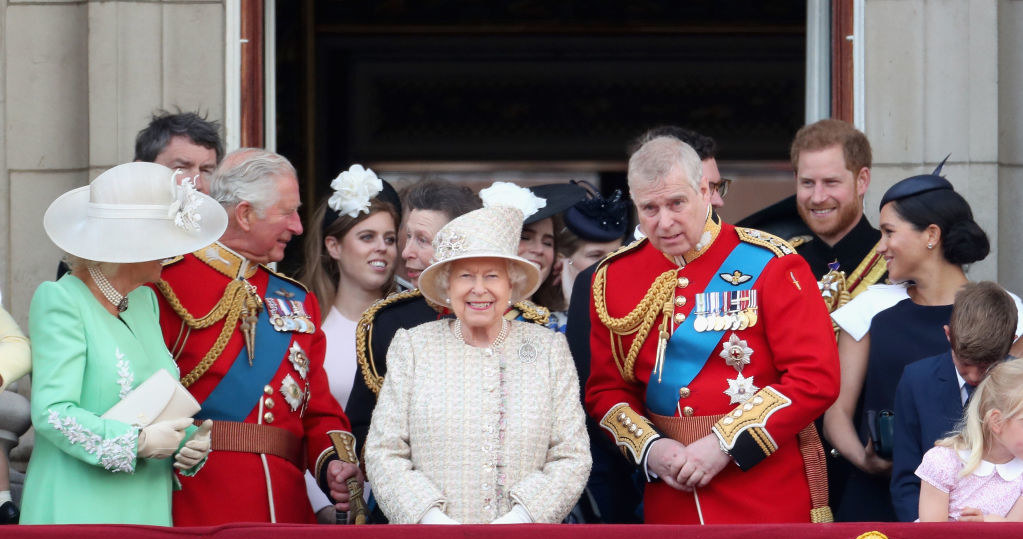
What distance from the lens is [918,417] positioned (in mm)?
4082

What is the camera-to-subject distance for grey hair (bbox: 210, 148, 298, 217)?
4445 mm

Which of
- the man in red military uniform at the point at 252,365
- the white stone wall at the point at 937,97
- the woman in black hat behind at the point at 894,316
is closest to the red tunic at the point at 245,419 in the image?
the man in red military uniform at the point at 252,365

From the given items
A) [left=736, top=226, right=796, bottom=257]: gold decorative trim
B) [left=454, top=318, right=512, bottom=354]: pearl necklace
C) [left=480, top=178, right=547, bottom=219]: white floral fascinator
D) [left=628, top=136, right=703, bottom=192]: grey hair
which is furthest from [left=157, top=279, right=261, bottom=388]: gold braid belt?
[left=736, top=226, right=796, bottom=257]: gold decorative trim

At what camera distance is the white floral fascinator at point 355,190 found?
203 inches

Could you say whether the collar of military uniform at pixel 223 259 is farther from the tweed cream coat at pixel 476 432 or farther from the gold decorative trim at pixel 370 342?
the tweed cream coat at pixel 476 432

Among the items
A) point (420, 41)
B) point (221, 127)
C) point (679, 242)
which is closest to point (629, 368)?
point (679, 242)

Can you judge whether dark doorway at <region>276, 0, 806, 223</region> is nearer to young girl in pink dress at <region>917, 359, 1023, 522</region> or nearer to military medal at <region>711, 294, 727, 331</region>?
military medal at <region>711, 294, 727, 331</region>

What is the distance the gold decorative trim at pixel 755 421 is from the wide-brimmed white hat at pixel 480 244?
636 millimetres

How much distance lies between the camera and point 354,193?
516cm

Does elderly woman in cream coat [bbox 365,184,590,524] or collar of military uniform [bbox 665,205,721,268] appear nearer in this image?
elderly woman in cream coat [bbox 365,184,590,524]

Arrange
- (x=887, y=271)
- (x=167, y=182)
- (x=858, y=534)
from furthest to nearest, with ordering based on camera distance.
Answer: (x=887, y=271) < (x=167, y=182) < (x=858, y=534)

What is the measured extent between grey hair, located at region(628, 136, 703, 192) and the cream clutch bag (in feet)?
4.31

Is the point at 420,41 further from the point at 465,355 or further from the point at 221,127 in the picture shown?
the point at 465,355

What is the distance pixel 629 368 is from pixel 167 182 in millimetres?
1351
